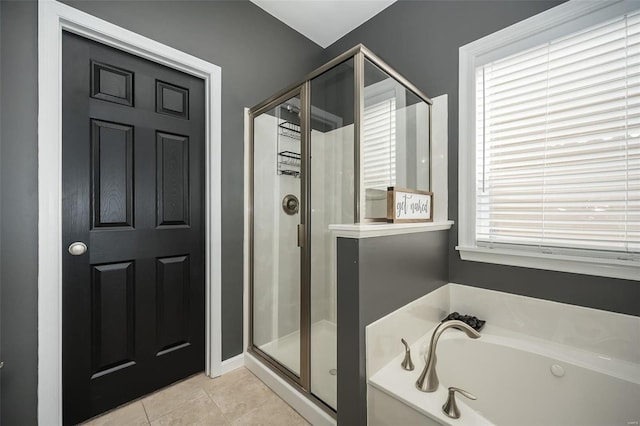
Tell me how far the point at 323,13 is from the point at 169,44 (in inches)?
48.1

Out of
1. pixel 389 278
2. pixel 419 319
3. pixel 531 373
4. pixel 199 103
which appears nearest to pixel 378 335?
pixel 389 278

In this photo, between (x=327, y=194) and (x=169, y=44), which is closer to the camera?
(x=327, y=194)

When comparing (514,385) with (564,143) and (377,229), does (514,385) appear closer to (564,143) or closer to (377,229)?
(377,229)


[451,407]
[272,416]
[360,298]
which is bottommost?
[272,416]

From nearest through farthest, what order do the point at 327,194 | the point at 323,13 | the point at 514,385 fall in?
1. the point at 514,385
2. the point at 327,194
3. the point at 323,13

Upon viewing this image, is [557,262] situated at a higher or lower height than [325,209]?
lower

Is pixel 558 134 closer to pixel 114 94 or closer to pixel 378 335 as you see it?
pixel 378 335

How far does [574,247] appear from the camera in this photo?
51.4 inches

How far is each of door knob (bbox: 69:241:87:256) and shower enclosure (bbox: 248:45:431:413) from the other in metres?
0.93

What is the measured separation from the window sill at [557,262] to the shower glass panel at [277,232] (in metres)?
1.12

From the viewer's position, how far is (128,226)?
1483mm

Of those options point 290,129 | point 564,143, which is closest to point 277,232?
point 290,129

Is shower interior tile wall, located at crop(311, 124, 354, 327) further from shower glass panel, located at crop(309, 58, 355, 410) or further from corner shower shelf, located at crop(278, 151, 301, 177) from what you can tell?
corner shower shelf, located at crop(278, 151, 301, 177)

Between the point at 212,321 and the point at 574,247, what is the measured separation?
2154mm
